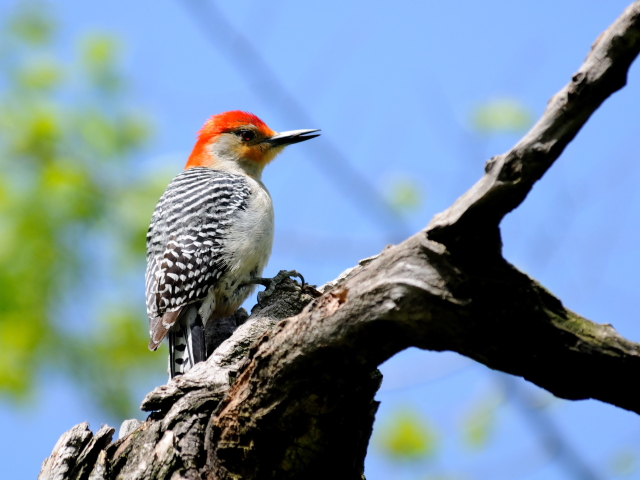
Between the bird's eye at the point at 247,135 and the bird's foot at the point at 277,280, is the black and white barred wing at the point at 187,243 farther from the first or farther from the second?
the bird's eye at the point at 247,135

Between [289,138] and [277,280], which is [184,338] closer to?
[277,280]

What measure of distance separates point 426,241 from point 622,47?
3.48ft

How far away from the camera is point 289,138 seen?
8664 millimetres

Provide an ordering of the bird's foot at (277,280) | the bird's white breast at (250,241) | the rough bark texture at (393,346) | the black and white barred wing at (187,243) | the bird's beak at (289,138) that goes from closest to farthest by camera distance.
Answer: the rough bark texture at (393,346) → the bird's foot at (277,280) → the black and white barred wing at (187,243) → the bird's white breast at (250,241) → the bird's beak at (289,138)

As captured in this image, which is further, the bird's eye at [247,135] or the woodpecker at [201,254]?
the bird's eye at [247,135]

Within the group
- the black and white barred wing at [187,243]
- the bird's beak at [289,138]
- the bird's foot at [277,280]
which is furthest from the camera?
the bird's beak at [289,138]

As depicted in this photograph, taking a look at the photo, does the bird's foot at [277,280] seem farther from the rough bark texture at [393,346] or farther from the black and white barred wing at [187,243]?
the rough bark texture at [393,346]

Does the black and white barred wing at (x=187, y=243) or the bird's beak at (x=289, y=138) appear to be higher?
the bird's beak at (x=289, y=138)

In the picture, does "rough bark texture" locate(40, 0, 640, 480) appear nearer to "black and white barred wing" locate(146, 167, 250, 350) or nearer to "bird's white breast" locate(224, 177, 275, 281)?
"black and white barred wing" locate(146, 167, 250, 350)

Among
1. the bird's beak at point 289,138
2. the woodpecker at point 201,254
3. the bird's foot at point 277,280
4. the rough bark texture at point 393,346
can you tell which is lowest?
the rough bark texture at point 393,346

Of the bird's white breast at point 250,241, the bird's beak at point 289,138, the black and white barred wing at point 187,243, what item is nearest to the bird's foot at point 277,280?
the bird's white breast at point 250,241

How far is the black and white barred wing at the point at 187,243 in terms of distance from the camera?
6.25 metres

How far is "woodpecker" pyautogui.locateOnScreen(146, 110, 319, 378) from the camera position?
6262 mm

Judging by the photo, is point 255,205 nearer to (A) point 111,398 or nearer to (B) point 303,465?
(B) point 303,465
